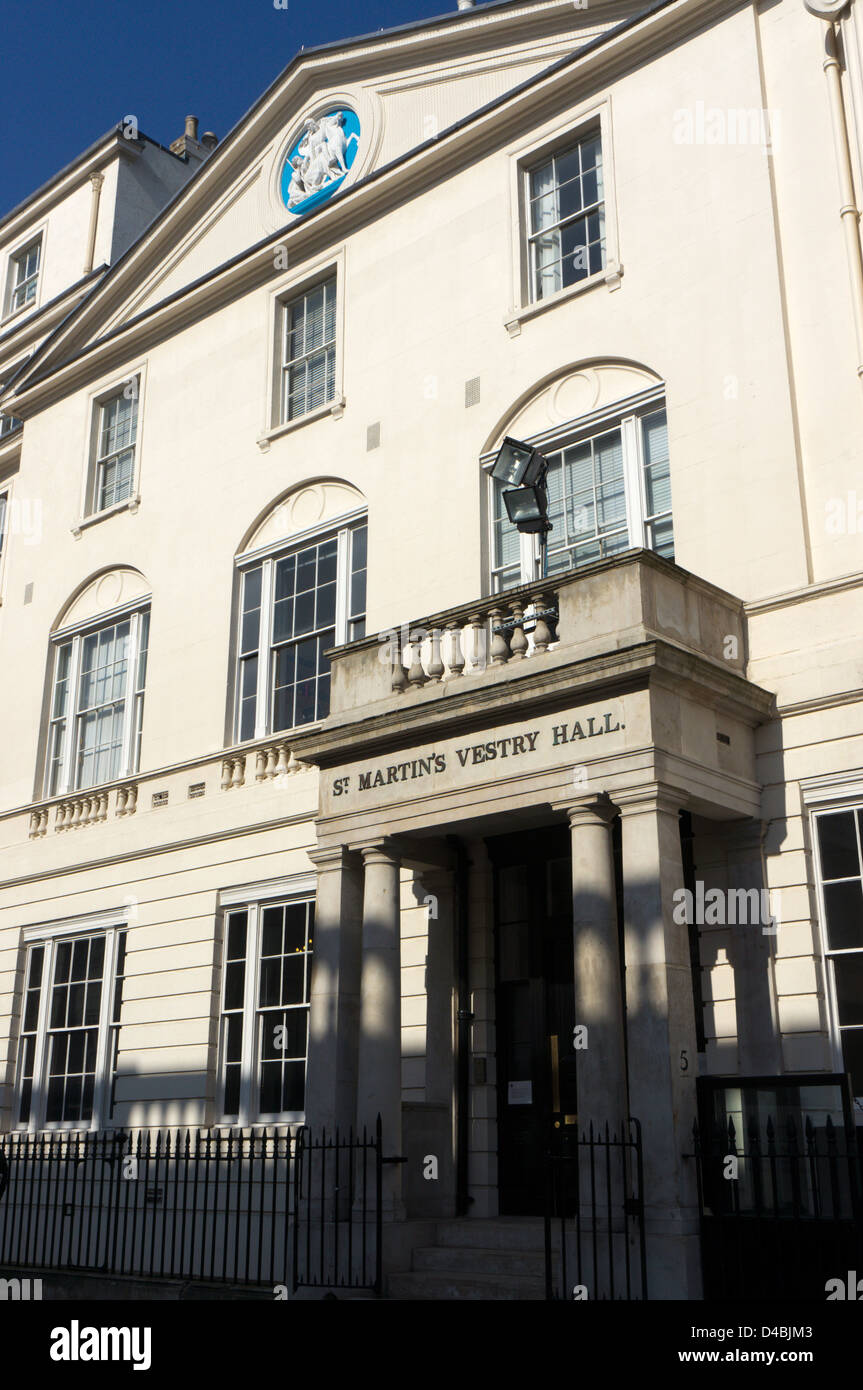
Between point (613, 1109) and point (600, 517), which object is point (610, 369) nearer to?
point (600, 517)

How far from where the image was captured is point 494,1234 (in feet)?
41.2

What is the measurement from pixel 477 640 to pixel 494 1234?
5.61 m

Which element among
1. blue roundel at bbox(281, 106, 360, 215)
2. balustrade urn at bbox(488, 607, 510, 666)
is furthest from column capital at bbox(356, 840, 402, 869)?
blue roundel at bbox(281, 106, 360, 215)

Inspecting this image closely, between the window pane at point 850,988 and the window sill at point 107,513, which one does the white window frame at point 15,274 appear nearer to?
the window sill at point 107,513

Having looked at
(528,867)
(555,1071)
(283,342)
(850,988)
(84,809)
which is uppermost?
(283,342)

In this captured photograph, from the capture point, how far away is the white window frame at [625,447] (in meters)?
14.6

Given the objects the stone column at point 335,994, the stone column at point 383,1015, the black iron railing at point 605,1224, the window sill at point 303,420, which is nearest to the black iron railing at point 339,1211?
the stone column at point 383,1015

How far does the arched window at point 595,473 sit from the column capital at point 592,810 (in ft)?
11.7

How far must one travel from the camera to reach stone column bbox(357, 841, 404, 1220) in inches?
493

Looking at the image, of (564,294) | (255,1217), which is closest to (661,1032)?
(255,1217)

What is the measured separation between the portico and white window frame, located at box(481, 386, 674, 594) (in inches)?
73.5

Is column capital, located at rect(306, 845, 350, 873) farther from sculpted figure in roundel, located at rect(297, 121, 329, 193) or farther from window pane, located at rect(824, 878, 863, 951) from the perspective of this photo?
sculpted figure in roundel, located at rect(297, 121, 329, 193)

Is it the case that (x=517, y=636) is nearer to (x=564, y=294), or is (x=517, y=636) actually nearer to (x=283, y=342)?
(x=564, y=294)
